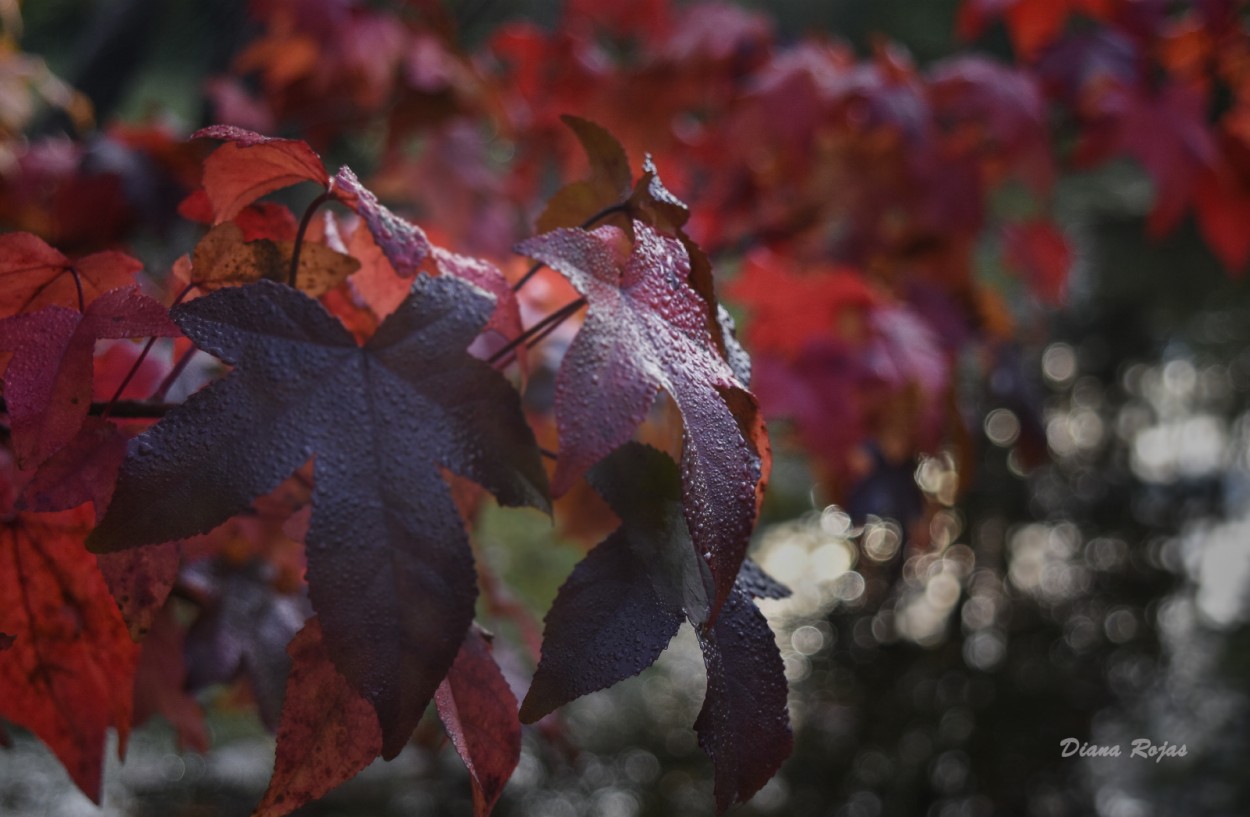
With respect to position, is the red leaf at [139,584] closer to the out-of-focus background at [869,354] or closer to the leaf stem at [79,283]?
the leaf stem at [79,283]

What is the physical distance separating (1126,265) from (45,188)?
→ 8.58ft

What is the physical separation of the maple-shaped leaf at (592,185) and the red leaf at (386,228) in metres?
0.08

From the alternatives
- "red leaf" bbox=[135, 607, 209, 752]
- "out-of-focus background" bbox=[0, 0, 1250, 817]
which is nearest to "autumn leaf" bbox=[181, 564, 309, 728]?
"red leaf" bbox=[135, 607, 209, 752]

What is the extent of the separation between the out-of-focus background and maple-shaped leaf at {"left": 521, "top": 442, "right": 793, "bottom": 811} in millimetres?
295

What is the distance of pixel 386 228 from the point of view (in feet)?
1.20

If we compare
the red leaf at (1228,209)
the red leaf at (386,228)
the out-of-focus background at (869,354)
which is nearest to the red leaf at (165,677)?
the out-of-focus background at (869,354)

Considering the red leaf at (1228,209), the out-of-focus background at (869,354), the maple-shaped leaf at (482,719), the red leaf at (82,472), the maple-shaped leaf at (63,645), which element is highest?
the red leaf at (82,472)

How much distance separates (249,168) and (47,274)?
10cm

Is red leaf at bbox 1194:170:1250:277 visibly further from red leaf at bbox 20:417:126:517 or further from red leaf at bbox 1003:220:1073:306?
red leaf at bbox 20:417:126:517

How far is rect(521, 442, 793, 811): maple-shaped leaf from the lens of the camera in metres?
0.31

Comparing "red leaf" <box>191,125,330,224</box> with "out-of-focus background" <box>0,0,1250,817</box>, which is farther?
"out-of-focus background" <box>0,0,1250,817</box>

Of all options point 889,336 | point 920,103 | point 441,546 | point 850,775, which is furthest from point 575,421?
point 850,775

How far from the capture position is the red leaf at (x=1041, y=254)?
1224mm

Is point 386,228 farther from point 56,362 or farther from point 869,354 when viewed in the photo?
point 869,354
